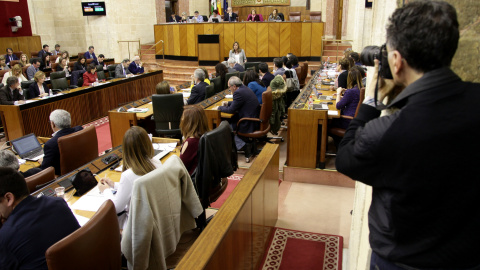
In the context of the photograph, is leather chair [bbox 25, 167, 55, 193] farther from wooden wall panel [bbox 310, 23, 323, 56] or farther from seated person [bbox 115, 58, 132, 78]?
wooden wall panel [bbox 310, 23, 323, 56]

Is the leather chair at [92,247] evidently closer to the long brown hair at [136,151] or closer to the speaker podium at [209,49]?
the long brown hair at [136,151]

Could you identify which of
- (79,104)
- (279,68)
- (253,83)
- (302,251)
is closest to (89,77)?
(79,104)

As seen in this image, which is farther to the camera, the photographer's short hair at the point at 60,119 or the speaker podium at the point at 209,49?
the speaker podium at the point at 209,49

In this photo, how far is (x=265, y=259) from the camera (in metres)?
3.35

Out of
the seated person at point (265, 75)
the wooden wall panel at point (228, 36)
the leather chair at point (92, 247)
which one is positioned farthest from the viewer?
the wooden wall panel at point (228, 36)

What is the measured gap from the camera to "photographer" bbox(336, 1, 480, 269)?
3.43 ft

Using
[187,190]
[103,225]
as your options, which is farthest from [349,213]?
[103,225]

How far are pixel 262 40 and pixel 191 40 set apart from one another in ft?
8.46

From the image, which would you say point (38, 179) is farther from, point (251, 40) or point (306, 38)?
point (306, 38)

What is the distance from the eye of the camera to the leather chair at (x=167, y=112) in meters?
5.42

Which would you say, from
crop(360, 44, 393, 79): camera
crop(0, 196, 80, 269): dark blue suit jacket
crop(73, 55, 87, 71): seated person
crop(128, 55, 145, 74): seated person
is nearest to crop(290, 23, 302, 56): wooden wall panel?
crop(128, 55, 145, 74): seated person

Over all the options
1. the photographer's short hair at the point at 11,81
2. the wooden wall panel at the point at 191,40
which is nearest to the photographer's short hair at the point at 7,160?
the photographer's short hair at the point at 11,81

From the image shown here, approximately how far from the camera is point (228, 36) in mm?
12906

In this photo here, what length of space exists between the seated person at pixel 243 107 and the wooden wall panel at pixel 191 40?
26.8 feet
